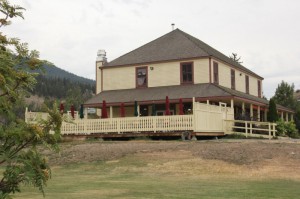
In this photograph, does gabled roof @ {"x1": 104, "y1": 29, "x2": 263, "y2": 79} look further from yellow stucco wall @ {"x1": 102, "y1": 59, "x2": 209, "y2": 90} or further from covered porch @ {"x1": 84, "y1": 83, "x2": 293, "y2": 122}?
covered porch @ {"x1": 84, "y1": 83, "x2": 293, "y2": 122}

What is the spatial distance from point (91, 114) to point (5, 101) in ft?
111

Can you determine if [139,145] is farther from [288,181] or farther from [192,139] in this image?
[288,181]

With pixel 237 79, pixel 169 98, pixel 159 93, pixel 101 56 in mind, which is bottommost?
pixel 169 98

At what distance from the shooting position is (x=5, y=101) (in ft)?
18.7

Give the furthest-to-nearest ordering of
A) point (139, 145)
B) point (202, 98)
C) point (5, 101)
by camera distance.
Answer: point (202, 98) < point (139, 145) < point (5, 101)

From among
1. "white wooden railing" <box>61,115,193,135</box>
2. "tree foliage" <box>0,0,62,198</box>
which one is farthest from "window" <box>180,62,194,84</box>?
"tree foliage" <box>0,0,62,198</box>

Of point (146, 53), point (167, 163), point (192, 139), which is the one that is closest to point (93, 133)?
Answer: point (192, 139)

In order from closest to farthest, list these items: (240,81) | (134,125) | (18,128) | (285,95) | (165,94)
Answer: (18,128) < (134,125) < (165,94) < (240,81) < (285,95)

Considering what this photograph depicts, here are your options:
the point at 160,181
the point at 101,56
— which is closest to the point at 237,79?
the point at 101,56

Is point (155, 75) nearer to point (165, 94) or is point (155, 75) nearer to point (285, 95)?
point (165, 94)

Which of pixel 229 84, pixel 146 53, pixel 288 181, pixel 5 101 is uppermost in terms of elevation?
pixel 146 53

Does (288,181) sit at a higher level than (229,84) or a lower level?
lower

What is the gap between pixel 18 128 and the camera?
557 centimetres

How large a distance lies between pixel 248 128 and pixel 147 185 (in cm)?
1723
